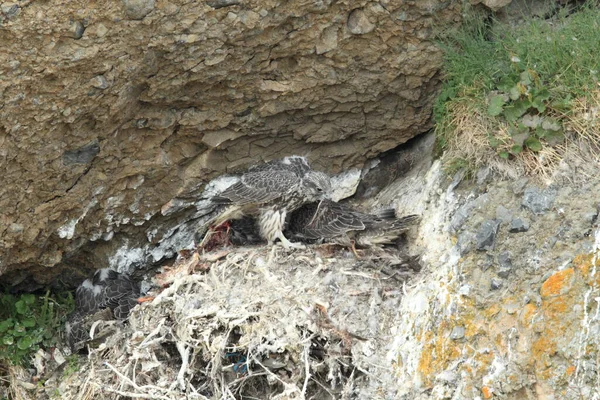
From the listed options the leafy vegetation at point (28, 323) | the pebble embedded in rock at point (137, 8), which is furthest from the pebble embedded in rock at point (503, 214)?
the leafy vegetation at point (28, 323)

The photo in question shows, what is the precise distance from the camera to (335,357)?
593 centimetres

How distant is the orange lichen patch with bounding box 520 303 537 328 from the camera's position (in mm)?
5262

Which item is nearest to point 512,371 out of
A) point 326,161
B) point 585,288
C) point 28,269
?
point 585,288

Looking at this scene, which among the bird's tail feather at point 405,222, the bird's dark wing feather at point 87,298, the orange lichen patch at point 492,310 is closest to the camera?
the orange lichen patch at point 492,310

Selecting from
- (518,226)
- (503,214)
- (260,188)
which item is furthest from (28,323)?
(518,226)

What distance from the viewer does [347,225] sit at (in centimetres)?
696

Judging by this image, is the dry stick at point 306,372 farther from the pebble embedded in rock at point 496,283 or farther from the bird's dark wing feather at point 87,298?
the bird's dark wing feather at point 87,298

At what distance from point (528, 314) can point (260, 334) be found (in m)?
1.82

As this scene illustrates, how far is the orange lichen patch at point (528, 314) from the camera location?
526cm

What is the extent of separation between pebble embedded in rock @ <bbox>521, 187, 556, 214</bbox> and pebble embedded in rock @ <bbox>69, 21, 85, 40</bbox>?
9.83 ft

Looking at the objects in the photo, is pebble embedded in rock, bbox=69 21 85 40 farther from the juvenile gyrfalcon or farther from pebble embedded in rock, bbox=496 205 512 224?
pebble embedded in rock, bbox=496 205 512 224

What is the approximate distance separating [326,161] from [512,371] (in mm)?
2849

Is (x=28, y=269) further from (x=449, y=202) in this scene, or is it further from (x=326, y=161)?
(x=449, y=202)

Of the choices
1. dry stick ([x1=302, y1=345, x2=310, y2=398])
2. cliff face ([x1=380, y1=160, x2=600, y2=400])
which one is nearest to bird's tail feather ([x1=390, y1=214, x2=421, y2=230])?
cliff face ([x1=380, y1=160, x2=600, y2=400])
